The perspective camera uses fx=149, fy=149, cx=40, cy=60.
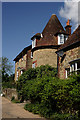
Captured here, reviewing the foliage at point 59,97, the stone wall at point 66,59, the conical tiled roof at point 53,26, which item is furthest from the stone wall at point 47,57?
the foliage at point 59,97

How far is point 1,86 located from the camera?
74.9 feet

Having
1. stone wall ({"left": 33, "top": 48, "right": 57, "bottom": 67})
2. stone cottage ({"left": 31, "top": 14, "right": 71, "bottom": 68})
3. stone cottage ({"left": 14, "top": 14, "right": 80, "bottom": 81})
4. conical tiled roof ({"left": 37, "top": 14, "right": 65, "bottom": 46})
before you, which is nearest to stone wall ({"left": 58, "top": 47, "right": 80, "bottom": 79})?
stone cottage ({"left": 14, "top": 14, "right": 80, "bottom": 81})

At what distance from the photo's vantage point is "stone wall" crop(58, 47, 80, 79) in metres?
11.4

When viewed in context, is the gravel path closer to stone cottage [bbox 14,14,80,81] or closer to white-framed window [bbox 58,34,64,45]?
stone cottage [bbox 14,14,80,81]

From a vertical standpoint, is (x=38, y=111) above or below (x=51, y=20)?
below

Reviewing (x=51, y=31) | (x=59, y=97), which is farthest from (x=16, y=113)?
(x=51, y=31)

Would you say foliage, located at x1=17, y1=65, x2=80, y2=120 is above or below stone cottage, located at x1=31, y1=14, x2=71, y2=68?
below

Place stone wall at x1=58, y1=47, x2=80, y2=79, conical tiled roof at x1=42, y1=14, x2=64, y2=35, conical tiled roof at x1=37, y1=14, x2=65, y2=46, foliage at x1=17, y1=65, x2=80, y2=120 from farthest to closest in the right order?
conical tiled roof at x1=42, y1=14, x2=64, y2=35
conical tiled roof at x1=37, y1=14, x2=65, y2=46
stone wall at x1=58, y1=47, x2=80, y2=79
foliage at x1=17, y1=65, x2=80, y2=120

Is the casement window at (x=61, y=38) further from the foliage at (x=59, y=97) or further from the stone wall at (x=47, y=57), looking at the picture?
the foliage at (x=59, y=97)

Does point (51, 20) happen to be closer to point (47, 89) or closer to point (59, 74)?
point (59, 74)

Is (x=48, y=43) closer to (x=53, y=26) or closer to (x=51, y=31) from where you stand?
(x=51, y=31)

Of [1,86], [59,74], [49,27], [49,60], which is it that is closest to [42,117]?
[59,74]

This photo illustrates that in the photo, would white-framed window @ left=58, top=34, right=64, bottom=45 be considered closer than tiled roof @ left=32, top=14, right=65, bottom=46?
Yes

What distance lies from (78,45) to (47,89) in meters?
4.94
